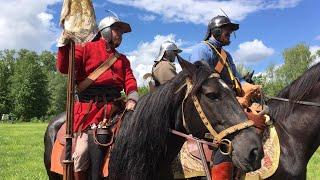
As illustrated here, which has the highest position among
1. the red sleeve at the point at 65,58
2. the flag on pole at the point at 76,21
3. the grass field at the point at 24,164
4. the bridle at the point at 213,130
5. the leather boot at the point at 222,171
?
→ the flag on pole at the point at 76,21

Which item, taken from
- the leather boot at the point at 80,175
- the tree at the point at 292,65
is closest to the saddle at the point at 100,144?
the leather boot at the point at 80,175

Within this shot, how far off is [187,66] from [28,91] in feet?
325

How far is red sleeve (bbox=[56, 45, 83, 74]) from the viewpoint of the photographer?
210 inches

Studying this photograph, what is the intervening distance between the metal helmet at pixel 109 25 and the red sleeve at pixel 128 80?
1.32 feet

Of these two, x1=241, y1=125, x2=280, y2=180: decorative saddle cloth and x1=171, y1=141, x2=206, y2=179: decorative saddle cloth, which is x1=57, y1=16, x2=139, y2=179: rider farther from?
x1=241, y1=125, x2=280, y2=180: decorative saddle cloth

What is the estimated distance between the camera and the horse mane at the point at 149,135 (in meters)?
5.04

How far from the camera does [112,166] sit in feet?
17.2

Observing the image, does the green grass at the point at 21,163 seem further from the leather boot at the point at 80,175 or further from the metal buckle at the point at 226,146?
the metal buckle at the point at 226,146

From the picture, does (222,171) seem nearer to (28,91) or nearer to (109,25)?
(109,25)

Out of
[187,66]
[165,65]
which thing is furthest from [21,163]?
[187,66]

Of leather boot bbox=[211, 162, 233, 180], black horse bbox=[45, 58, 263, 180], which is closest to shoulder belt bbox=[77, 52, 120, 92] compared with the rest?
black horse bbox=[45, 58, 263, 180]

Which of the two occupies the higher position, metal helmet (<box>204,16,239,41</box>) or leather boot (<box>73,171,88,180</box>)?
metal helmet (<box>204,16,239,41</box>)

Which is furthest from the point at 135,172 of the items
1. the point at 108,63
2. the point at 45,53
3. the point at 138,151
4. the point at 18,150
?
the point at 45,53

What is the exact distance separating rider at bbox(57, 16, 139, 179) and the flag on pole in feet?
1.49
